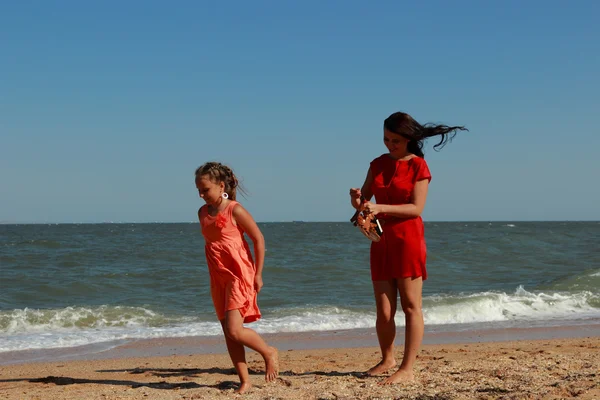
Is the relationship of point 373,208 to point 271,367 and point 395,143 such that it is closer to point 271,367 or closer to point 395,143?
point 395,143

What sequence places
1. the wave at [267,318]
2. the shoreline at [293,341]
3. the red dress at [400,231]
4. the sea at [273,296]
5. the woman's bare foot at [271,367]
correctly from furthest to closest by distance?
the sea at [273,296]
the wave at [267,318]
the shoreline at [293,341]
the woman's bare foot at [271,367]
the red dress at [400,231]

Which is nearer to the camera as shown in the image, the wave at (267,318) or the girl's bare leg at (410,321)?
the girl's bare leg at (410,321)

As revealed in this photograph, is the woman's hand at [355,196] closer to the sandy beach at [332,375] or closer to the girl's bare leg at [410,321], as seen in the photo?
the girl's bare leg at [410,321]

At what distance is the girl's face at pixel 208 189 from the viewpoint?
4496mm

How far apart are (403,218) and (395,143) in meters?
0.48

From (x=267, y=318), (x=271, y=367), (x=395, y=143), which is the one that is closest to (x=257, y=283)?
(x=271, y=367)

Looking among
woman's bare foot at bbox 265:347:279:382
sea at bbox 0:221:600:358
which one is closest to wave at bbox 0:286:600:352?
sea at bbox 0:221:600:358

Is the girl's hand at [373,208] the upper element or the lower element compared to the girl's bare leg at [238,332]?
upper

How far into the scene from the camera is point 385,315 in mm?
4516

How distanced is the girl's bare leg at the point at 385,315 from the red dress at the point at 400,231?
77 mm

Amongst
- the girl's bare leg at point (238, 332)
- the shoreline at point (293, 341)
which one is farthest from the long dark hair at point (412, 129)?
the shoreline at point (293, 341)

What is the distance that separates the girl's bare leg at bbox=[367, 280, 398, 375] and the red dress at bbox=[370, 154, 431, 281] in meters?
0.08

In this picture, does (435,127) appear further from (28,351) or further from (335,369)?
(28,351)

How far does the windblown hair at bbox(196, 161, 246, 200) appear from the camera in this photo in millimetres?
4535
